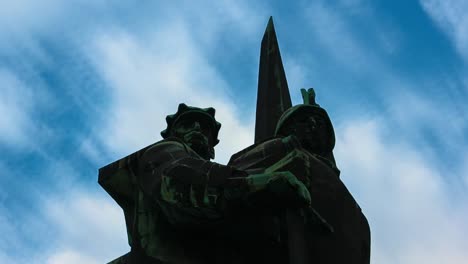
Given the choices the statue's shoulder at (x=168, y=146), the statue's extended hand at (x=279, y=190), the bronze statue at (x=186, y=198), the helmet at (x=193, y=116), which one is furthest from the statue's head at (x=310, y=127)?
the statue's extended hand at (x=279, y=190)

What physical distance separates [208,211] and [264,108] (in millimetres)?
5705

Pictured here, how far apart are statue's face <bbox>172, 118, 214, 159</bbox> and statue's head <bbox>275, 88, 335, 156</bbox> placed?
2.26ft

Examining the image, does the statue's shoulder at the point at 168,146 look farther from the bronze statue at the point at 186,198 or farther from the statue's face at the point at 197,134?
the statue's face at the point at 197,134

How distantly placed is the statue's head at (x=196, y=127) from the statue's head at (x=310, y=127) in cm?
67

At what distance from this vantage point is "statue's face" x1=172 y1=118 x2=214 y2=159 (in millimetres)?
7172

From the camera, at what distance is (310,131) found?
727 centimetres

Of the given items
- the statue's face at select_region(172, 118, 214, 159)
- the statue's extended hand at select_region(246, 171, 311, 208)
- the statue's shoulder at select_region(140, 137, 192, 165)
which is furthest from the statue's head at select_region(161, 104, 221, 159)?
the statue's extended hand at select_region(246, 171, 311, 208)

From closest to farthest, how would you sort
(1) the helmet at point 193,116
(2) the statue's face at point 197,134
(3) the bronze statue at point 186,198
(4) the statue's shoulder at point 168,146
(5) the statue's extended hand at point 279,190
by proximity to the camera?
1. (5) the statue's extended hand at point 279,190
2. (3) the bronze statue at point 186,198
3. (4) the statue's shoulder at point 168,146
4. (2) the statue's face at point 197,134
5. (1) the helmet at point 193,116

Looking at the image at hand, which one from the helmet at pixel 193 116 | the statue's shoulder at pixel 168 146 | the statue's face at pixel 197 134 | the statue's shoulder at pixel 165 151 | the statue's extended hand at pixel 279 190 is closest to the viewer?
the statue's extended hand at pixel 279 190

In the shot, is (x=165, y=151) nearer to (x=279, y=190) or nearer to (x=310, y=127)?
(x=279, y=190)

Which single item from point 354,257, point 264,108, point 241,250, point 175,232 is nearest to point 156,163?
point 175,232

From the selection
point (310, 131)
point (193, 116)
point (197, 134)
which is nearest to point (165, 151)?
point (197, 134)

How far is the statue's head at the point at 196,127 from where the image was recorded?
7199mm

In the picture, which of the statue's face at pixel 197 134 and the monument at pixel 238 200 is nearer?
the monument at pixel 238 200
